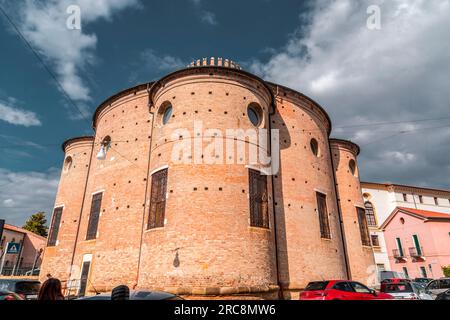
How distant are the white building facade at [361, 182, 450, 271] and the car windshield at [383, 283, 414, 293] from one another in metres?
23.3

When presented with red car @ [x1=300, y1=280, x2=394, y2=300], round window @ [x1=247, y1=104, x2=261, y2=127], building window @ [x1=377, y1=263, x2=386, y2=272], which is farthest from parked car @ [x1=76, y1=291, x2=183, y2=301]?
building window @ [x1=377, y1=263, x2=386, y2=272]

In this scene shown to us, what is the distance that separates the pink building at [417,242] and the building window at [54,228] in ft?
111

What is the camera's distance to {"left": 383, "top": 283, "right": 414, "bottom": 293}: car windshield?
1193 centimetres

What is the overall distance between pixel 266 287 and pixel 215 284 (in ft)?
7.89

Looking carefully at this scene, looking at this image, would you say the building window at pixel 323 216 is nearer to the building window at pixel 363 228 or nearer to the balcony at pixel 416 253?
the building window at pixel 363 228

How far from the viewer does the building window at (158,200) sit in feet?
45.0

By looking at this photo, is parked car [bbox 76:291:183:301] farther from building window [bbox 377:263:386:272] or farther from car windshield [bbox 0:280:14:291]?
building window [bbox 377:263:386:272]

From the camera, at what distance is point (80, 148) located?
2247 centimetres

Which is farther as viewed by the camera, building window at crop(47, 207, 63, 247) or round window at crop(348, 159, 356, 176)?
round window at crop(348, 159, 356, 176)

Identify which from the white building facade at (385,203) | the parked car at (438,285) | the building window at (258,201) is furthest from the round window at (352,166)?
the white building facade at (385,203)

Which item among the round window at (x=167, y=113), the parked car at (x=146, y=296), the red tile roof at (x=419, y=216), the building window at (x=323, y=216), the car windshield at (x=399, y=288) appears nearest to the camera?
the parked car at (x=146, y=296)

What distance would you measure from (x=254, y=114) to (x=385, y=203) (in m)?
28.8

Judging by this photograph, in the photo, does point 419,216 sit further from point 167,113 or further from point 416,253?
point 167,113
